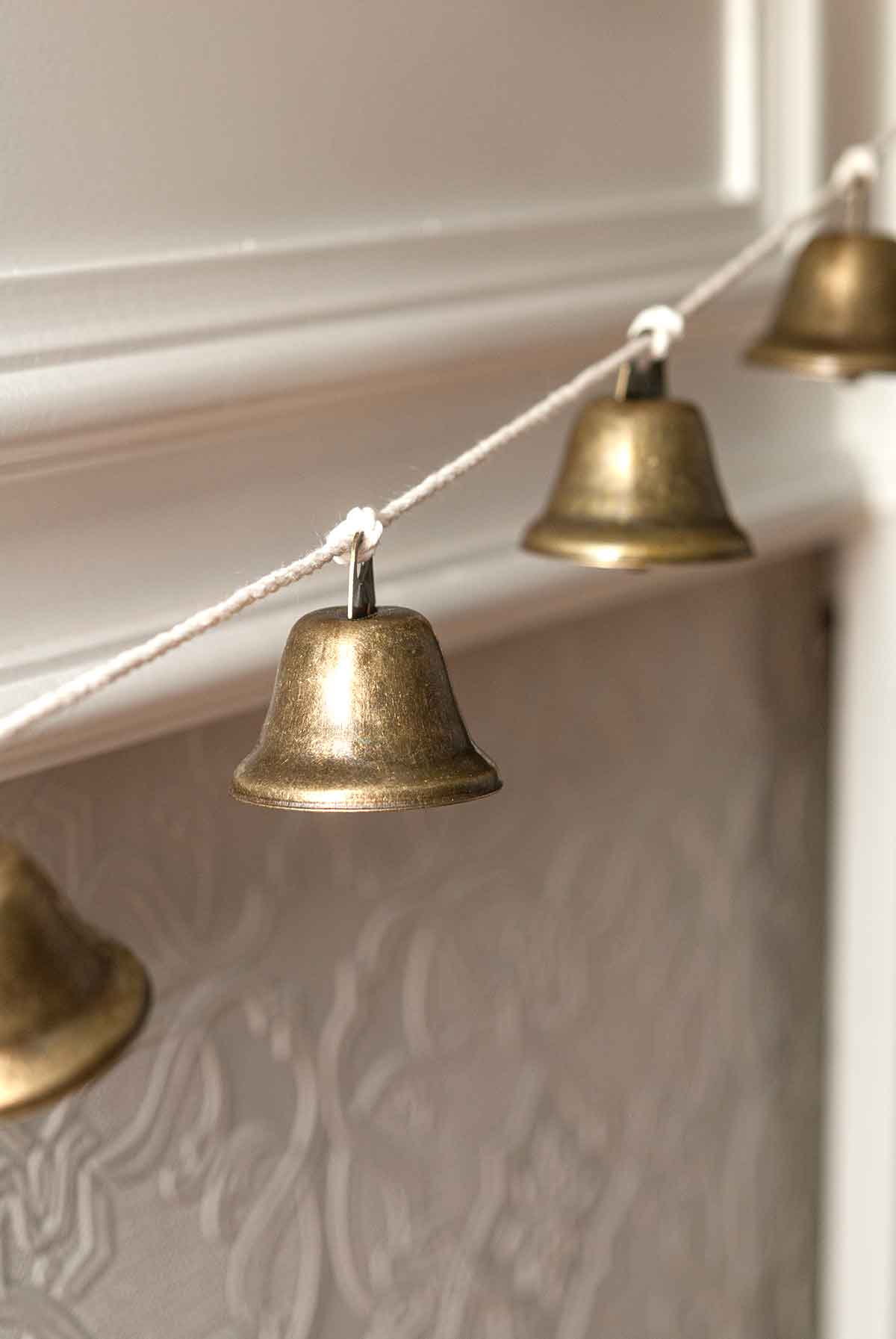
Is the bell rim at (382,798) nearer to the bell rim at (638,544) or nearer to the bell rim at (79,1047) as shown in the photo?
A: the bell rim at (79,1047)

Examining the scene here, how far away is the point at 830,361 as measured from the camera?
36.5 inches

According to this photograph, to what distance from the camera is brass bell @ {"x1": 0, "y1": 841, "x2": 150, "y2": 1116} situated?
1.52ft

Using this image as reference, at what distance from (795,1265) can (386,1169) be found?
640 mm

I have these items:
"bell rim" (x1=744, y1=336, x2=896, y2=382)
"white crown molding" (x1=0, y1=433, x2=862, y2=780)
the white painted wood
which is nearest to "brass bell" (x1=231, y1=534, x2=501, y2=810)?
"white crown molding" (x1=0, y1=433, x2=862, y2=780)

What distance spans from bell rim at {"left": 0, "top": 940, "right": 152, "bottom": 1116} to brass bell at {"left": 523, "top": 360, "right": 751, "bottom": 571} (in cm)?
34

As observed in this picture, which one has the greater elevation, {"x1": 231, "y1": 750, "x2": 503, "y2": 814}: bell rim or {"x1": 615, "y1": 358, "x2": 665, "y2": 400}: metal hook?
{"x1": 615, "y1": 358, "x2": 665, "y2": 400}: metal hook

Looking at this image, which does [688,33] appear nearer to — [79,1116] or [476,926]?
[476,926]

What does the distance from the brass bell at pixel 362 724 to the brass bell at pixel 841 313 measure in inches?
16.7

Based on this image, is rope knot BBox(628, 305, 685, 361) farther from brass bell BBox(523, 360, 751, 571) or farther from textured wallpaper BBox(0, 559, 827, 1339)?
textured wallpaper BBox(0, 559, 827, 1339)

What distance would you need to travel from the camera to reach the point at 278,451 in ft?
2.87

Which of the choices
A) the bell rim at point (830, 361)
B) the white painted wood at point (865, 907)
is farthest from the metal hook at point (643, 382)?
the white painted wood at point (865, 907)

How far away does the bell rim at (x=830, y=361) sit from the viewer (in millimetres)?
927

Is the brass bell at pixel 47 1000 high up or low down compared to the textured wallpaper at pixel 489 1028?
up

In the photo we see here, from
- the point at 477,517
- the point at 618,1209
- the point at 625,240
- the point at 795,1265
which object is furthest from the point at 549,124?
the point at 795,1265
